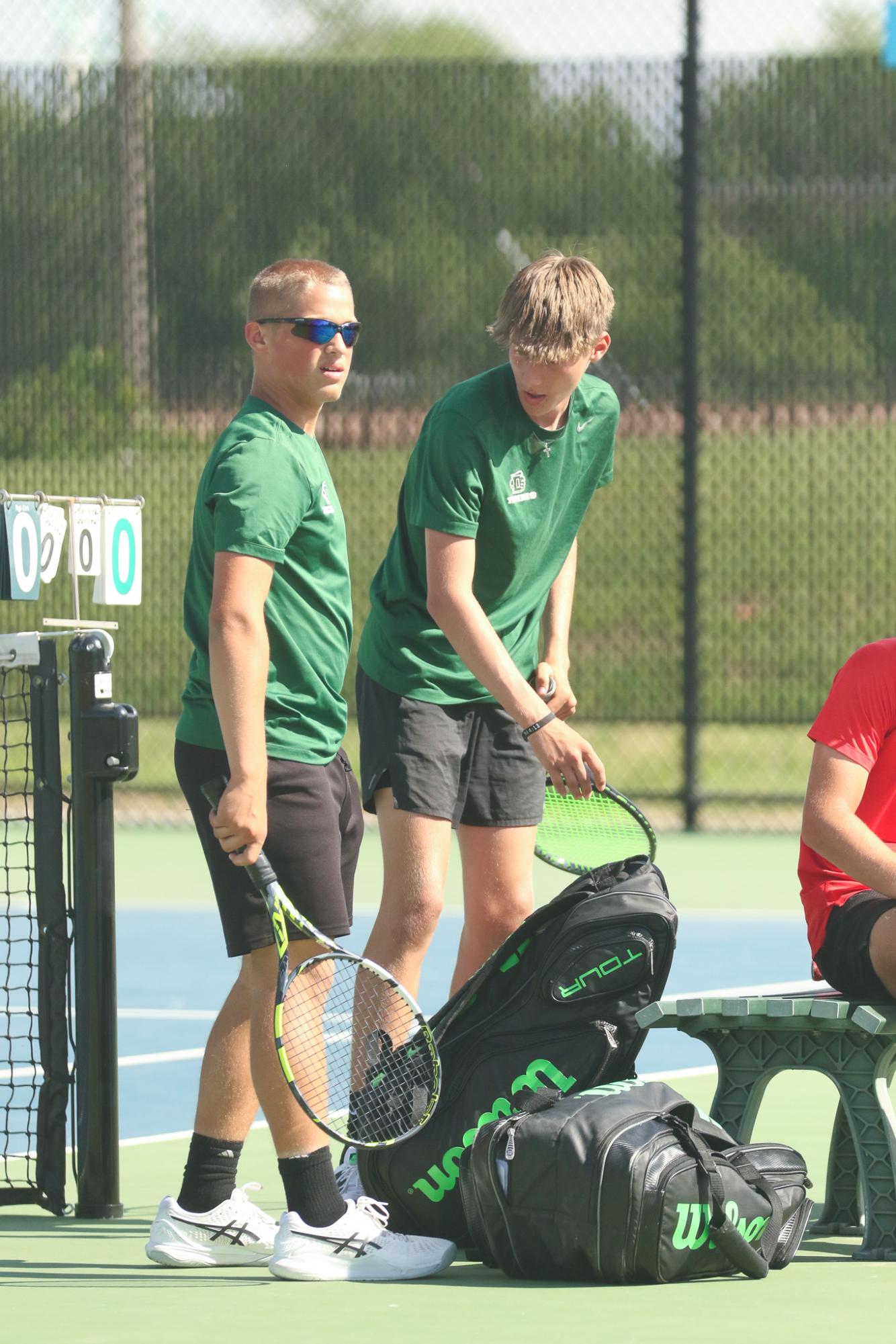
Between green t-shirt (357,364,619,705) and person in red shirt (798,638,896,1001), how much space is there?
62 cm

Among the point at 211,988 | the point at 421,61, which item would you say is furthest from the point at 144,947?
the point at 421,61

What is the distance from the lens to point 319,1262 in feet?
12.4

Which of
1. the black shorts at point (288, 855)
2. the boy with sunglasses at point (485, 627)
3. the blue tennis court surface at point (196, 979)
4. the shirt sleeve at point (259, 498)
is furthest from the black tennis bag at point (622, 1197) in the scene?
the blue tennis court surface at point (196, 979)

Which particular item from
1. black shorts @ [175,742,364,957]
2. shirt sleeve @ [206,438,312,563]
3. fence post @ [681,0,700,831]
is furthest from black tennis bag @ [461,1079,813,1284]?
fence post @ [681,0,700,831]

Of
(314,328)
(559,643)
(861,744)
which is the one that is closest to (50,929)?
(559,643)

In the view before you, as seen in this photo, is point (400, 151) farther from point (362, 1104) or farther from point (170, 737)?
point (362, 1104)

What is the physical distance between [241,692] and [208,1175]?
0.87 metres

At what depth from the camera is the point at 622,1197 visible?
3.60 metres

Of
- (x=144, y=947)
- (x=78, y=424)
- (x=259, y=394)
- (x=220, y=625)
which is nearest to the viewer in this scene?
(x=220, y=625)

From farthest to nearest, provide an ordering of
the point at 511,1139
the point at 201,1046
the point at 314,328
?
the point at 201,1046, the point at 314,328, the point at 511,1139

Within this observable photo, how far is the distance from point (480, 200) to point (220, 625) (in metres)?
7.56

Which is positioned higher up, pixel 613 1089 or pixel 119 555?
pixel 119 555

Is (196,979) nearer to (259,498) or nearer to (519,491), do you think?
(519,491)

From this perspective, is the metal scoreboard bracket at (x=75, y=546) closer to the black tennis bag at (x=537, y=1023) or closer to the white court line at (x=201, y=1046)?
the white court line at (x=201, y=1046)
